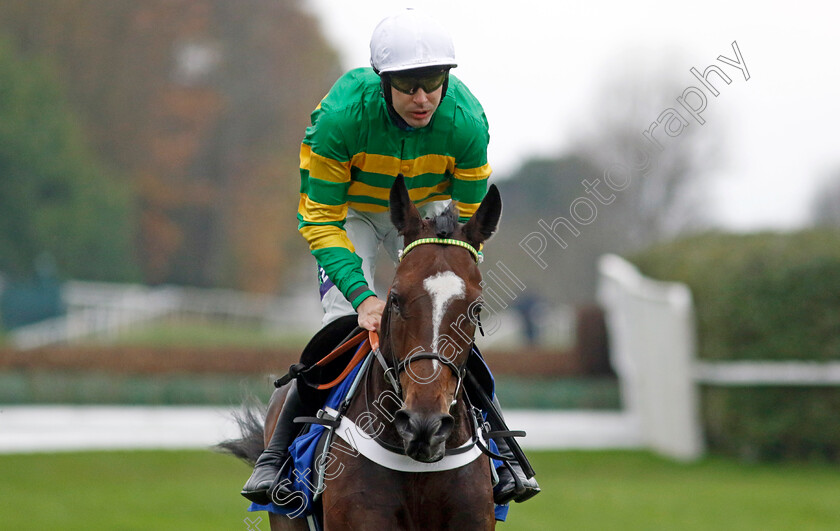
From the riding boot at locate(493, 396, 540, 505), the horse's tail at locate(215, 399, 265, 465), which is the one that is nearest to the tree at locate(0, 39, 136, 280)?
the horse's tail at locate(215, 399, 265, 465)

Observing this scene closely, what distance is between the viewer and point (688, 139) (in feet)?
126

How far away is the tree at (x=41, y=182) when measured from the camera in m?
30.7

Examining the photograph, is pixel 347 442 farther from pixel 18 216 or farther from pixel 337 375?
pixel 18 216

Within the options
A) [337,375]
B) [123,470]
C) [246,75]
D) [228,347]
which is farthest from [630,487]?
[246,75]

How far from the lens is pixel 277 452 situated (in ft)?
16.6

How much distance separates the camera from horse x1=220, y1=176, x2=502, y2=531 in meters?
3.85

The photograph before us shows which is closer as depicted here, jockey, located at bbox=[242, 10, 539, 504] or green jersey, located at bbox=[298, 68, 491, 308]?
jockey, located at bbox=[242, 10, 539, 504]

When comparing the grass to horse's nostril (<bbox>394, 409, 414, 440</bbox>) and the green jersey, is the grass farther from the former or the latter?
horse's nostril (<bbox>394, 409, 414, 440</bbox>)

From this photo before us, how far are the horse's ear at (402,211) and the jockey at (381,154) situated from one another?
36 cm

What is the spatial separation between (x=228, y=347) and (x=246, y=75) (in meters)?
21.1

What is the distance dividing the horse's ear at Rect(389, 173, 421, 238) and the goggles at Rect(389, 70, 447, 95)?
49cm

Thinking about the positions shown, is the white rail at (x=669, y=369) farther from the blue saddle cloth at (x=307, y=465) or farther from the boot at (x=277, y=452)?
the boot at (x=277, y=452)

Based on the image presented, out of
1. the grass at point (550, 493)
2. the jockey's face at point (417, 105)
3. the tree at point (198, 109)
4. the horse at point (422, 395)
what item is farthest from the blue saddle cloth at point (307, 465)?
the tree at point (198, 109)

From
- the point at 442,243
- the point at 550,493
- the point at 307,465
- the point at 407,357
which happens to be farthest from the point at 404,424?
the point at 550,493
